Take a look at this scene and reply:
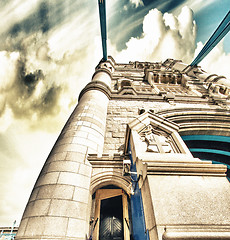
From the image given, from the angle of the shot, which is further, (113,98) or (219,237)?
(113,98)

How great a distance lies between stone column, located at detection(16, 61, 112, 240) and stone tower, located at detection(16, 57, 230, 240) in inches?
0.6

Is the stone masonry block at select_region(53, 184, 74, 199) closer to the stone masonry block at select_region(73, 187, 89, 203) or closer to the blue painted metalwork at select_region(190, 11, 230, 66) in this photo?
the stone masonry block at select_region(73, 187, 89, 203)

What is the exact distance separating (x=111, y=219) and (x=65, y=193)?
130 cm

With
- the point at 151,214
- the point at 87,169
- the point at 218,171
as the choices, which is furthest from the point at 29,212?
the point at 218,171

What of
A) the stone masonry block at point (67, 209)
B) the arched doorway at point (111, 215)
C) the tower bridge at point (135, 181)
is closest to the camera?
the tower bridge at point (135, 181)

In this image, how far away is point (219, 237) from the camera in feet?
4.17

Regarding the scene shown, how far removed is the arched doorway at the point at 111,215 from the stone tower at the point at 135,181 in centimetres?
2

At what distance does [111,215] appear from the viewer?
3020 mm

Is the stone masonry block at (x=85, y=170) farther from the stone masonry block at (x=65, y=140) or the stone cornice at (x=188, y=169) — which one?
the stone cornice at (x=188, y=169)

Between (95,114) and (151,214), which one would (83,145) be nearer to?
(95,114)

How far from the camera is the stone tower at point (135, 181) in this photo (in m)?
1.54

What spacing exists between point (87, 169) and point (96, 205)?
0.87 meters

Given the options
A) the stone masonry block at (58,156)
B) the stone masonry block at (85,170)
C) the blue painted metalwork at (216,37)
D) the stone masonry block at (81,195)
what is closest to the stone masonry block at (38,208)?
the stone masonry block at (81,195)

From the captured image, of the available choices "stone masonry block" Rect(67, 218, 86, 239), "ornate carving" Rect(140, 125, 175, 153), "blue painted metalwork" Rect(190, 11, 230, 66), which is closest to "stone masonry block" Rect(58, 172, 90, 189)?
"stone masonry block" Rect(67, 218, 86, 239)
